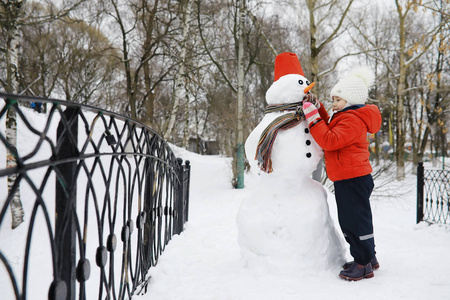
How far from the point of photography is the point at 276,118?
2633 millimetres

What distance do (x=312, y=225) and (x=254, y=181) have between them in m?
8.30

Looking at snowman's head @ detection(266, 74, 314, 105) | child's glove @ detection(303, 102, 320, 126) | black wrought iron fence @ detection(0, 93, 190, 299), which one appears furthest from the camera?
snowman's head @ detection(266, 74, 314, 105)

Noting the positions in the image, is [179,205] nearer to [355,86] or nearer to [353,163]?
[353,163]

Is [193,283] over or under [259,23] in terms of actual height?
under

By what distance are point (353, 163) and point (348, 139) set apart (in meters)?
0.20

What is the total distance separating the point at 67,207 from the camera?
47.9 inches

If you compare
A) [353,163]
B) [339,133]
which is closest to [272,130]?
[339,133]

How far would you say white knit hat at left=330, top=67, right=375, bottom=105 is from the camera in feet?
8.23

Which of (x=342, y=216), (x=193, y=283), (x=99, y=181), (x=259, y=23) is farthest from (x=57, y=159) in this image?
(x=259, y=23)

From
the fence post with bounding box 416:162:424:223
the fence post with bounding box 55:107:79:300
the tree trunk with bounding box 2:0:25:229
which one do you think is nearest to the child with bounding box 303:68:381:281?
the fence post with bounding box 55:107:79:300

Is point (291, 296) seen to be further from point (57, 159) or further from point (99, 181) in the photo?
point (99, 181)

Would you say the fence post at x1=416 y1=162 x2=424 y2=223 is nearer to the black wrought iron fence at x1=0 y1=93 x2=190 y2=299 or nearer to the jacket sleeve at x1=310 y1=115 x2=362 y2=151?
the jacket sleeve at x1=310 y1=115 x2=362 y2=151

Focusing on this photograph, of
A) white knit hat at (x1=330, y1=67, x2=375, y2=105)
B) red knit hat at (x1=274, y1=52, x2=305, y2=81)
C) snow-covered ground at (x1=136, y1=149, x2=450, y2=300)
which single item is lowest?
snow-covered ground at (x1=136, y1=149, x2=450, y2=300)

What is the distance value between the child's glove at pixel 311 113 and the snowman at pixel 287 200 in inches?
4.1
